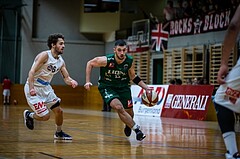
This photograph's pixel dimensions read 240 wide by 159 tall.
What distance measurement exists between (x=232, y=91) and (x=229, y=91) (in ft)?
0.11

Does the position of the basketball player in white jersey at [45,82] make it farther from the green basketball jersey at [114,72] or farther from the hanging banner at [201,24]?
the hanging banner at [201,24]

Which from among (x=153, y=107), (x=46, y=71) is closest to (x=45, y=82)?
(x=46, y=71)

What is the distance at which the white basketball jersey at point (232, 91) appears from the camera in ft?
18.3

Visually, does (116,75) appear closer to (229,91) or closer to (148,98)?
(148,98)

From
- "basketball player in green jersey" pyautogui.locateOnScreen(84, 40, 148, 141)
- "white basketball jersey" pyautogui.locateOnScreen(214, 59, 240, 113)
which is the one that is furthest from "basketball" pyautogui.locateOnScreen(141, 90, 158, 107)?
"white basketball jersey" pyautogui.locateOnScreen(214, 59, 240, 113)

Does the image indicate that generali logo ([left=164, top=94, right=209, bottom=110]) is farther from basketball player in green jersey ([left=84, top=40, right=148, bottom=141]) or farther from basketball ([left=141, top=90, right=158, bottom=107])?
basketball player in green jersey ([left=84, top=40, right=148, bottom=141])

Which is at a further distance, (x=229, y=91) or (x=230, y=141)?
(x=230, y=141)

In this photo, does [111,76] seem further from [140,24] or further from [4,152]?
[140,24]

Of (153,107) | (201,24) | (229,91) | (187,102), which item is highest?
(201,24)

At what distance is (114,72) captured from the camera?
10430 millimetres

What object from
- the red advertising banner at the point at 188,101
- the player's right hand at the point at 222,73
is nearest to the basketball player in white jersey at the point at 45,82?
the player's right hand at the point at 222,73

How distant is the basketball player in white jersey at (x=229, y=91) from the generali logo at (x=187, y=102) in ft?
46.2

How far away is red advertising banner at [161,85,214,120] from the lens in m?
19.9

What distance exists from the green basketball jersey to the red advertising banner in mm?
9694
